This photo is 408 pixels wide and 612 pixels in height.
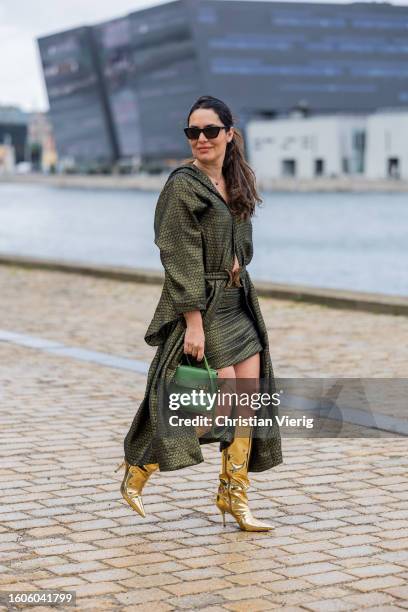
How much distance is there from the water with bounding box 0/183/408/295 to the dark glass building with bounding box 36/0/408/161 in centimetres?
2820

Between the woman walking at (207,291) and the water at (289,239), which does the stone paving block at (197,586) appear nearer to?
the woman walking at (207,291)

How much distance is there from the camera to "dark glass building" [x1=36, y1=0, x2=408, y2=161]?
135000mm

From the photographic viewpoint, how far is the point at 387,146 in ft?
424

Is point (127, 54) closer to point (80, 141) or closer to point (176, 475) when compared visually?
point (80, 141)

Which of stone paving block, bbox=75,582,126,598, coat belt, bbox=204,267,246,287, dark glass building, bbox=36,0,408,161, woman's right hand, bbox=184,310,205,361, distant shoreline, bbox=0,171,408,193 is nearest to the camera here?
stone paving block, bbox=75,582,126,598

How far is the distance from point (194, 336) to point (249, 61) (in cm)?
13543

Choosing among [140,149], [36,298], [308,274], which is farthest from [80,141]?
[36,298]

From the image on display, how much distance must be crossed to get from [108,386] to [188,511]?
11.8ft

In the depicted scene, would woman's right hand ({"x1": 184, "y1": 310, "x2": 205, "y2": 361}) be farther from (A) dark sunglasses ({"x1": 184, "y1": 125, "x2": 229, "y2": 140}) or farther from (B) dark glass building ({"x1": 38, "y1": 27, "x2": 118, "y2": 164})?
(B) dark glass building ({"x1": 38, "y1": 27, "x2": 118, "y2": 164})

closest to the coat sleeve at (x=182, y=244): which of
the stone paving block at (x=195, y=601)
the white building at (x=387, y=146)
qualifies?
the stone paving block at (x=195, y=601)

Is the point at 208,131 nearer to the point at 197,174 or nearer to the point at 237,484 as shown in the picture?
the point at 197,174

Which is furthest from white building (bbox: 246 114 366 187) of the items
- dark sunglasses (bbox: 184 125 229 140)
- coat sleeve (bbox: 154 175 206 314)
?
coat sleeve (bbox: 154 175 206 314)

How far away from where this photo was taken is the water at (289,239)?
115 ft

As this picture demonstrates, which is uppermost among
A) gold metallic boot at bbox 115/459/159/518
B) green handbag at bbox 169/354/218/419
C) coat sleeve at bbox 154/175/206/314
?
coat sleeve at bbox 154/175/206/314
